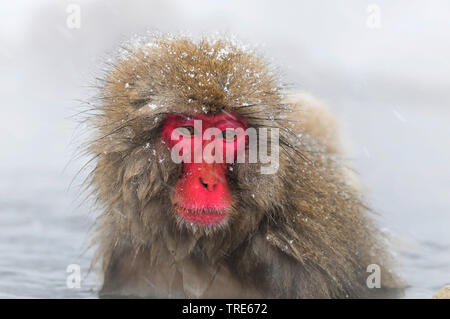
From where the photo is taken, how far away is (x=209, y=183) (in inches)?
114

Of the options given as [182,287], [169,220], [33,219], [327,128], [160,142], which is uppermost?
[327,128]

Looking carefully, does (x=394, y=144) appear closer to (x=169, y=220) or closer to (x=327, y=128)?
(x=327, y=128)

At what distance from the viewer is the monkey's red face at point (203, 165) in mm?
2900

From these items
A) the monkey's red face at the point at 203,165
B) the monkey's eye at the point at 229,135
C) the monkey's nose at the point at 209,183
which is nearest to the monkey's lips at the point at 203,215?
the monkey's red face at the point at 203,165

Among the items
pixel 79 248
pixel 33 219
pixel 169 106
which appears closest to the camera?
pixel 169 106

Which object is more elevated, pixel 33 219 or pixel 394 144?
pixel 394 144

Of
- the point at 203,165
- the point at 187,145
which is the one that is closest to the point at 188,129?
the point at 187,145

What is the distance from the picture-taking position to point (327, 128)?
203 inches

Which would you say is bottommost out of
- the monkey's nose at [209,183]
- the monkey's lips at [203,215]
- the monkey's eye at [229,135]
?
the monkey's lips at [203,215]

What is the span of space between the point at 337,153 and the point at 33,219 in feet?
9.60

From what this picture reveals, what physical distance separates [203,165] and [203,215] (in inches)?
9.3

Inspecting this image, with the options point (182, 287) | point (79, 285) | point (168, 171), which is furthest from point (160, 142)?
point (79, 285)

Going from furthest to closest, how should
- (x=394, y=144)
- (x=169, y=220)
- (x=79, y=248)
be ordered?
(x=394, y=144)
(x=79, y=248)
(x=169, y=220)

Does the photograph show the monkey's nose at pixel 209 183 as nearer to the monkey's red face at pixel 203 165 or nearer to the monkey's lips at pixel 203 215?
the monkey's red face at pixel 203 165
